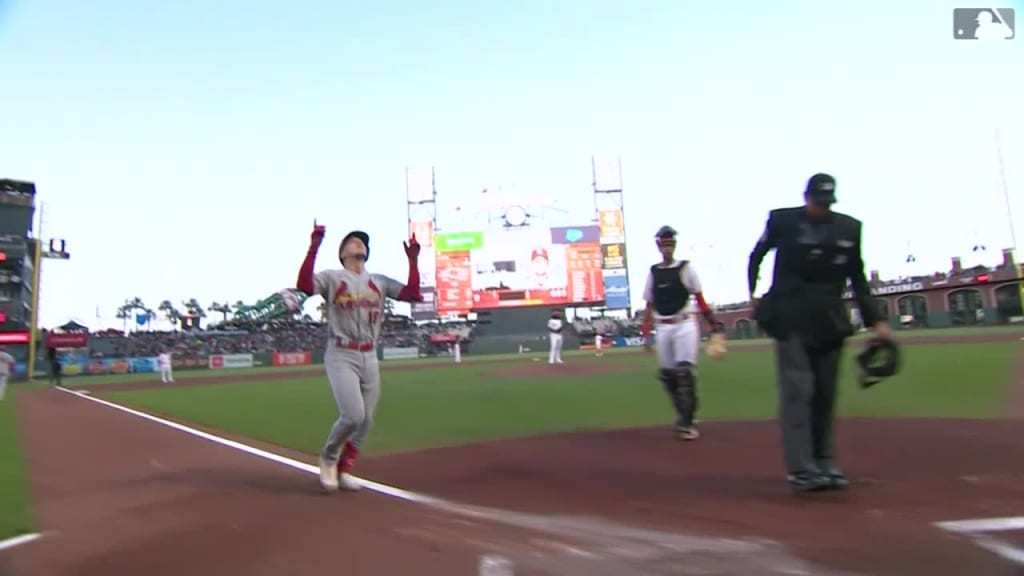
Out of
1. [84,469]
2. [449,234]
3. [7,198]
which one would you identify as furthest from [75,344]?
[84,469]

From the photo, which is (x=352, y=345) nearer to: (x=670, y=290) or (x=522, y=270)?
(x=670, y=290)

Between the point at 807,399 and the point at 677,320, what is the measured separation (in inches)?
93.0

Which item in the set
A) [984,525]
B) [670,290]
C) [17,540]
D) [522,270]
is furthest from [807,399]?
[522,270]

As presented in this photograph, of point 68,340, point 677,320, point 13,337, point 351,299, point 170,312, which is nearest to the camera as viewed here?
point 351,299

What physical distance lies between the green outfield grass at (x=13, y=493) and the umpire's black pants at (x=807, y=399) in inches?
166

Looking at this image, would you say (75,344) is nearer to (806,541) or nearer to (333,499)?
(333,499)

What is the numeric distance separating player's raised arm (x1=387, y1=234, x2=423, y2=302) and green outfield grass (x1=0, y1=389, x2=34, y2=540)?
98.5 inches

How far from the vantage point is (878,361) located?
4383mm

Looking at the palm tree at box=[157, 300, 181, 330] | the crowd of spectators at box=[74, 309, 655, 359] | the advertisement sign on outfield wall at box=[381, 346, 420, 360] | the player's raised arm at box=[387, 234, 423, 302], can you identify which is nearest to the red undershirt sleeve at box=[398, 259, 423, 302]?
the player's raised arm at box=[387, 234, 423, 302]

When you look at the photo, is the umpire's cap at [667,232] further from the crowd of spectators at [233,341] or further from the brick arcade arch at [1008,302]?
the crowd of spectators at [233,341]

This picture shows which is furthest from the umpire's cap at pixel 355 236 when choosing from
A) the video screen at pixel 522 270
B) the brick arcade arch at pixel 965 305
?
the brick arcade arch at pixel 965 305

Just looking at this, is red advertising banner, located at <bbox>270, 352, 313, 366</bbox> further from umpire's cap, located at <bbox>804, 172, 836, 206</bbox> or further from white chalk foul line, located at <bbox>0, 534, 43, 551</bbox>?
umpire's cap, located at <bbox>804, 172, 836, 206</bbox>

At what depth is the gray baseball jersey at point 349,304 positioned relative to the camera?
4414mm

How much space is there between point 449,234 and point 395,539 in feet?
144
